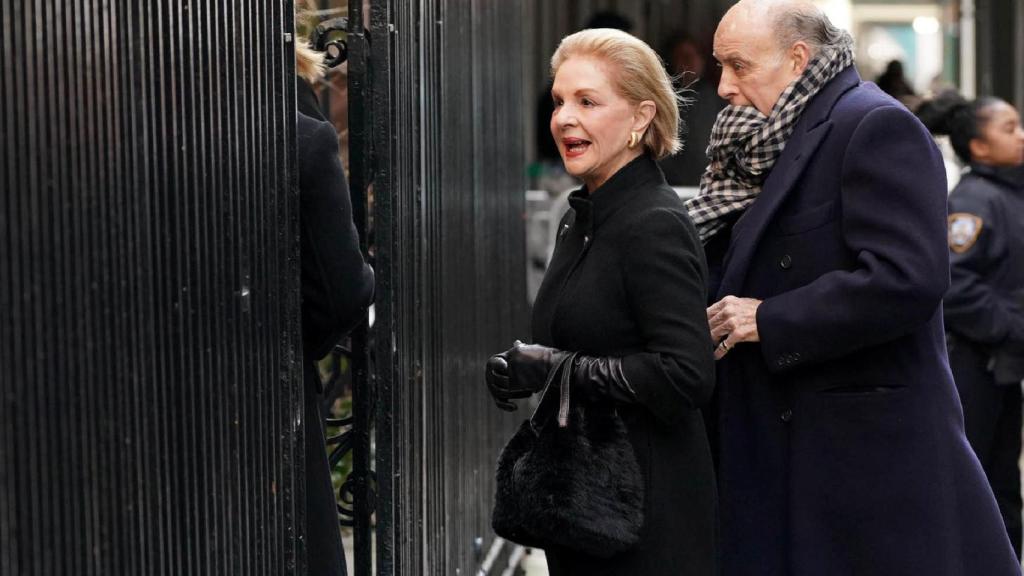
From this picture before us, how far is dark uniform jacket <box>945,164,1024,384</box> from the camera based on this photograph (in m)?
6.59

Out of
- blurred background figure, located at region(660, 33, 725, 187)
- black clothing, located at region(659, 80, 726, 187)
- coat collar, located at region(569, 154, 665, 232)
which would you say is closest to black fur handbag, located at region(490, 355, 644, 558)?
coat collar, located at region(569, 154, 665, 232)

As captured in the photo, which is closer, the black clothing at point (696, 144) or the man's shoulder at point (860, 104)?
the man's shoulder at point (860, 104)

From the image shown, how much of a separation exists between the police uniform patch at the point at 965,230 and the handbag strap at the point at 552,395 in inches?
146

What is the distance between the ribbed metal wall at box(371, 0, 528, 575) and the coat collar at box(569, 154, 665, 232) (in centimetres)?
58

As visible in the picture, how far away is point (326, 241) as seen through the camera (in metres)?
3.67

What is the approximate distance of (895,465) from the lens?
371 centimetres

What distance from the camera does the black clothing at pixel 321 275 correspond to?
12.0 ft

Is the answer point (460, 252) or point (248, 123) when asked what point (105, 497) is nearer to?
point (248, 123)

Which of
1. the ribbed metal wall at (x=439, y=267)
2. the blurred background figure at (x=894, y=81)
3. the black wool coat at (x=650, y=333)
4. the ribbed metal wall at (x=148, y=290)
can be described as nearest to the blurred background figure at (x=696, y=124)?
the blurred background figure at (x=894, y=81)

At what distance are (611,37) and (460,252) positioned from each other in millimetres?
1459

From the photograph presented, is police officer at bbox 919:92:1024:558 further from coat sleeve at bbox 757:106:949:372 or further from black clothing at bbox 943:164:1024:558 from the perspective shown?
coat sleeve at bbox 757:106:949:372

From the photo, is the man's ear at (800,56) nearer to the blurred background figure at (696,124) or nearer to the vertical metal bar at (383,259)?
the vertical metal bar at (383,259)

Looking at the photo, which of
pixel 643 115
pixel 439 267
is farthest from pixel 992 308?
pixel 643 115

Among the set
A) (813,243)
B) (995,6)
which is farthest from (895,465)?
(995,6)
